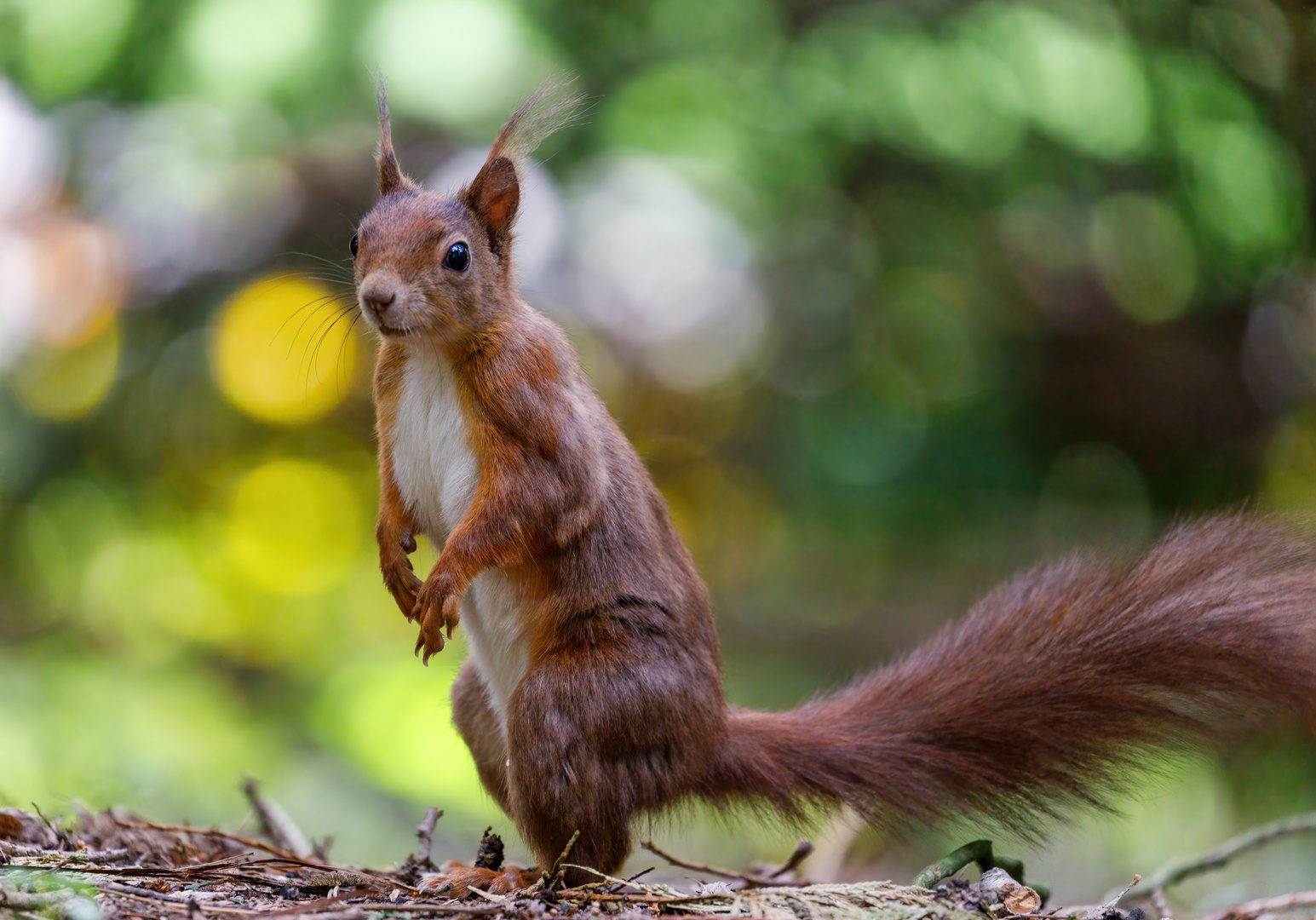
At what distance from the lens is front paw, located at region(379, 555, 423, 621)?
264 centimetres

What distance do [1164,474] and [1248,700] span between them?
10.3ft

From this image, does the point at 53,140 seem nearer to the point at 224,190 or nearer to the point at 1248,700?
the point at 224,190

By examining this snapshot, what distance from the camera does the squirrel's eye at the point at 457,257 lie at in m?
2.46

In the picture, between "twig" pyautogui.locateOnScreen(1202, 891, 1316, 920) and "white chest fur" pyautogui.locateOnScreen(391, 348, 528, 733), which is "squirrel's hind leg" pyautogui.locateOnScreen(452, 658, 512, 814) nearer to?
"white chest fur" pyautogui.locateOnScreen(391, 348, 528, 733)

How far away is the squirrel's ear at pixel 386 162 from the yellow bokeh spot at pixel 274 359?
2.49m

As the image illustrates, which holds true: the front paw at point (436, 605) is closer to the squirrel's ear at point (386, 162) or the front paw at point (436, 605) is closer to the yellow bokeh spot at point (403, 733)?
the squirrel's ear at point (386, 162)

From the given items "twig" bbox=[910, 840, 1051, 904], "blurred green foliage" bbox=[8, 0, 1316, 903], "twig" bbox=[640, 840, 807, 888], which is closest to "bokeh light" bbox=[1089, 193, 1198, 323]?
"blurred green foliage" bbox=[8, 0, 1316, 903]

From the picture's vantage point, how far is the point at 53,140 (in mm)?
4754

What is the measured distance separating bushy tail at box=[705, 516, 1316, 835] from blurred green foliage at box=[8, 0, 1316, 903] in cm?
153

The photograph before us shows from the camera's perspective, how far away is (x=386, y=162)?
8.93 ft

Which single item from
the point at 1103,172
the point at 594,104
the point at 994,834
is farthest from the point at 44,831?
the point at 1103,172

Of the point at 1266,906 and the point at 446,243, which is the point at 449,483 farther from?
the point at 1266,906

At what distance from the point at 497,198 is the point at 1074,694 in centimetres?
172

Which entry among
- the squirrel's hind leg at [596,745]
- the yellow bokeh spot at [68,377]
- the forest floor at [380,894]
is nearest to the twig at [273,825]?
the forest floor at [380,894]
